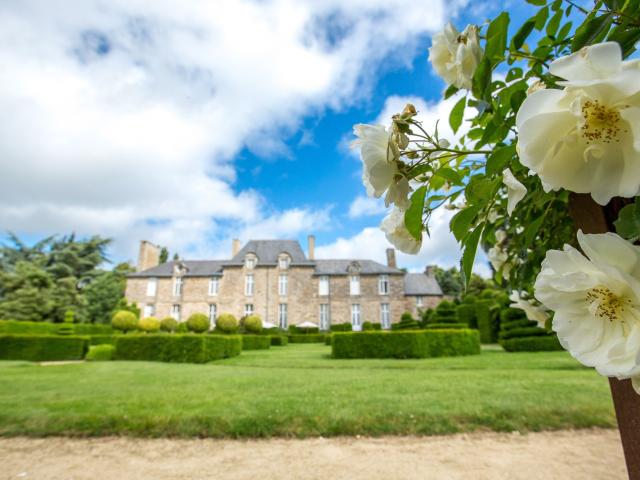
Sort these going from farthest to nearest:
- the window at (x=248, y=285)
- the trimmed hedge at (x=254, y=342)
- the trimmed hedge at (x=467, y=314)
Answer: the window at (x=248, y=285)
the trimmed hedge at (x=467, y=314)
the trimmed hedge at (x=254, y=342)

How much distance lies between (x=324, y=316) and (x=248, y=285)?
21.0 feet

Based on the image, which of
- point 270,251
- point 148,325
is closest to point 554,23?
point 148,325

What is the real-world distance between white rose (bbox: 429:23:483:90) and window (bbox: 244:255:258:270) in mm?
28712

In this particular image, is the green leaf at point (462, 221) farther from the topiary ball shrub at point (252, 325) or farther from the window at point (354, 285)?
the window at point (354, 285)

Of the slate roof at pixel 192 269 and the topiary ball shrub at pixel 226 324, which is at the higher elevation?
the slate roof at pixel 192 269

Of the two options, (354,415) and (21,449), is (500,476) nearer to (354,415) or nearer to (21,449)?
(354,415)

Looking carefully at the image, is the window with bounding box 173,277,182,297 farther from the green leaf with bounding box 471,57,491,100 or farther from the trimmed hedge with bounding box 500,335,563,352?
the green leaf with bounding box 471,57,491,100

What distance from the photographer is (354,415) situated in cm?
401

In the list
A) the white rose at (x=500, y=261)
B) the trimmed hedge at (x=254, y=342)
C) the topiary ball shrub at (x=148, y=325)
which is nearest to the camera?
the white rose at (x=500, y=261)

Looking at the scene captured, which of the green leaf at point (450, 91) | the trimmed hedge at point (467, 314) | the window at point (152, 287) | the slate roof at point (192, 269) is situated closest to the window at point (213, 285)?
the slate roof at point (192, 269)

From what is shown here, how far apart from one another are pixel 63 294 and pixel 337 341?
26.7 meters

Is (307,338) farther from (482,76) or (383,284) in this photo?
(482,76)

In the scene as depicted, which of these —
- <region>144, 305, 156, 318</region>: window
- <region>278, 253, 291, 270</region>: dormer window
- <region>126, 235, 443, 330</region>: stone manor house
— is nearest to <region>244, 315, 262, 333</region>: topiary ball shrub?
<region>126, 235, 443, 330</region>: stone manor house

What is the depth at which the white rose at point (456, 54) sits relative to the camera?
845 millimetres
